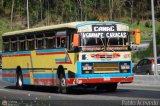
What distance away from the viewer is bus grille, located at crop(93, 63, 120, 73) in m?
24.2

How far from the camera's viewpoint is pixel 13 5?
99.4 metres

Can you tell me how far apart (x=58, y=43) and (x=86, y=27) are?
1.79m

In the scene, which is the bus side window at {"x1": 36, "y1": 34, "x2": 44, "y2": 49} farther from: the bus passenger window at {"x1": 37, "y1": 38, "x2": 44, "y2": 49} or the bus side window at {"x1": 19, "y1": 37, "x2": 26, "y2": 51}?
the bus side window at {"x1": 19, "y1": 37, "x2": 26, "y2": 51}

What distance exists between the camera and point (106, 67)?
24.4 meters

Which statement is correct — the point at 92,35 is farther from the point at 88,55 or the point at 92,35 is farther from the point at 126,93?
the point at 126,93

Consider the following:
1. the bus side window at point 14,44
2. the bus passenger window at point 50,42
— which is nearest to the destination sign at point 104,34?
the bus passenger window at point 50,42

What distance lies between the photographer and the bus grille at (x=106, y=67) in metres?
24.2


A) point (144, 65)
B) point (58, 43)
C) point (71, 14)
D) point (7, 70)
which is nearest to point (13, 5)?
point (71, 14)

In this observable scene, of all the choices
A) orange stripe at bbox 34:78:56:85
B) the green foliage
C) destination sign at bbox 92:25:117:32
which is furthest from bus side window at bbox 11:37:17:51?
the green foliage

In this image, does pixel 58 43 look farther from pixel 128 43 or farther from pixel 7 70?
pixel 7 70

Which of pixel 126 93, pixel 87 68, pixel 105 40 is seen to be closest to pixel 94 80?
pixel 87 68

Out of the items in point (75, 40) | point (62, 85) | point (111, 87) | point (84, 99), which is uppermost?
point (75, 40)

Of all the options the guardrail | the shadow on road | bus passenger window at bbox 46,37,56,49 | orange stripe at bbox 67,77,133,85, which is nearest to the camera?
the shadow on road

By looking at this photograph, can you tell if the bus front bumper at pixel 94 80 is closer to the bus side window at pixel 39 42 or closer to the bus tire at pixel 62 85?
the bus tire at pixel 62 85
